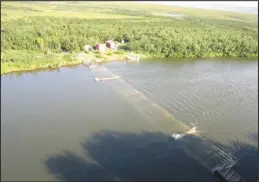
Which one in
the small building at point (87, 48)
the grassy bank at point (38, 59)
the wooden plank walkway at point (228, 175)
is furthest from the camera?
the small building at point (87, 48)

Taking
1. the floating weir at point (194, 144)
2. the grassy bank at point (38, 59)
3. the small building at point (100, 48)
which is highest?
the small building at point (100, 48)

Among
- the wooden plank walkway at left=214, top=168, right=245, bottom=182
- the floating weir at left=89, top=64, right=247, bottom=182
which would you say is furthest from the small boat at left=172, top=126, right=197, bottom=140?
the wooden plank walkway at left=214, top=168, right=245, bottom=182

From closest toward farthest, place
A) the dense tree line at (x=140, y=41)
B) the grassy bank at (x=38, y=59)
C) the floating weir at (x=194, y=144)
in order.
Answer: the floating weir at (x=194, y=144)
the grassy bank at (x=38, y=59)
the dense tree line at (x=140, y=41)

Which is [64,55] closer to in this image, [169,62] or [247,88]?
[169,62]

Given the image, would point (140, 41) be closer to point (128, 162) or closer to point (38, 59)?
point (38, 59)

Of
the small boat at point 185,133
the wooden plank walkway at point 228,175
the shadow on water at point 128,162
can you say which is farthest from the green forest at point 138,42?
the wooden plank walkway at point 228,175

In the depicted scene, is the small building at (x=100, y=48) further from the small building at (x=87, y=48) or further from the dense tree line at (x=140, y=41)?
the dense tree line at (x=140, y=41)

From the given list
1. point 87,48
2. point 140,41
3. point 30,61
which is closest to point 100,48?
point 87,48
